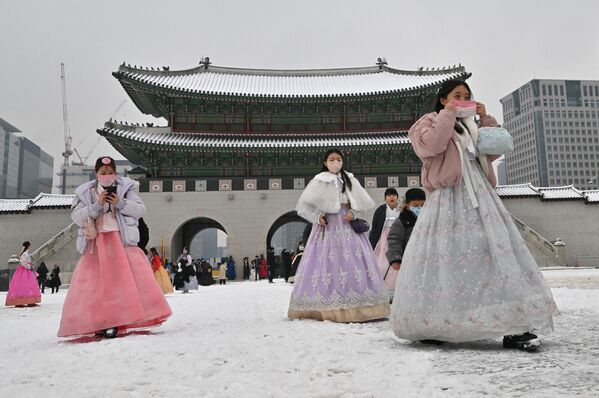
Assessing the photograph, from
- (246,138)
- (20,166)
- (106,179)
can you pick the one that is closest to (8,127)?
(20,166)

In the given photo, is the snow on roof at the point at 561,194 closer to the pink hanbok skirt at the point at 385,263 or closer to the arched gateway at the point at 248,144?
the arched gateway at the point at 248,144

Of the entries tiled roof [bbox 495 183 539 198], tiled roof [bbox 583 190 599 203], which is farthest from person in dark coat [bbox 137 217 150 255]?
tiled roof [bbox 583 190 599 203]

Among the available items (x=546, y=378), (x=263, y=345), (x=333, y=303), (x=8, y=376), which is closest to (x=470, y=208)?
(x=546, y=378)

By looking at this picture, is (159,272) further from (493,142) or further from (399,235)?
(493,142)

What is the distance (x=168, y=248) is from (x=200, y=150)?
193 inches

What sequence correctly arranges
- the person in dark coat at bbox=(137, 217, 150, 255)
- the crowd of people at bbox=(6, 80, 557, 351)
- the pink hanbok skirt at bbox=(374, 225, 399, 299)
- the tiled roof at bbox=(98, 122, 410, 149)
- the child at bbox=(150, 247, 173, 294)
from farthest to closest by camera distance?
the tiled roof at bbox=(98, 122, 410, 149), the child at bbox=(150, 247, 173, 294), the pink hanbok skirt at bbox=(374, 225, 399, 299), the person in dark coat at bbox=(137, 217, 150, 255), the crowd of people at bbox=(6, 80, 557, 351)

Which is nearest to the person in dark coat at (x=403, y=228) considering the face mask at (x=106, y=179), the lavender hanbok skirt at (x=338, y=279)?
the lavender hanbok skirt at (x=338, y=279)

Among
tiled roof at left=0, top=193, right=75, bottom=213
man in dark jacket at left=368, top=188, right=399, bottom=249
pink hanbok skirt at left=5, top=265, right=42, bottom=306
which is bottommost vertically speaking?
pink hanbok skirt at left=5, top=265, right=42, bottom=306

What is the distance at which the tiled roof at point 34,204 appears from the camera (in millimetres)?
22766

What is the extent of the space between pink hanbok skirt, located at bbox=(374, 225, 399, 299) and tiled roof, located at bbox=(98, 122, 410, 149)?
52.5 feet

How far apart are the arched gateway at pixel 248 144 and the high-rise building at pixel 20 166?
277 feet

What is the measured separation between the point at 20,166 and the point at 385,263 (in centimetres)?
11314

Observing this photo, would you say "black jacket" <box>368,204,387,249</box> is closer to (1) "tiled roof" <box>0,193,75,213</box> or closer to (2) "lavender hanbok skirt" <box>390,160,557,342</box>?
(2) "lavender hanbok skirt" <box>390,160,557,342</box>

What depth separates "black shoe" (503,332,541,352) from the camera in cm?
281
